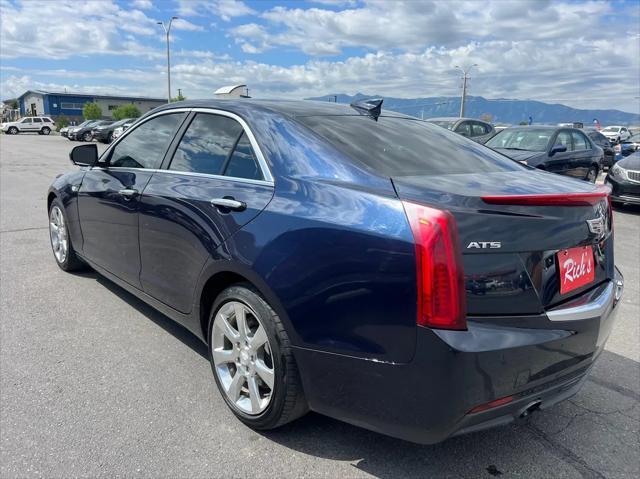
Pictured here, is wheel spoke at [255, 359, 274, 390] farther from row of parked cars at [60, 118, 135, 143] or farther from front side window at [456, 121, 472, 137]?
row of parked cars at [60, 118, 135, 143]

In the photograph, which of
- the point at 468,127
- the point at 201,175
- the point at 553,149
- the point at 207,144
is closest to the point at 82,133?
the point at 468,127

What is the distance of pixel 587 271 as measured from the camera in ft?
7.95

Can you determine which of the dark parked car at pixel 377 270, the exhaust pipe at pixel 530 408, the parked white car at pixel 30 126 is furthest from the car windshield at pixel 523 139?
the parked white car at pixel 30 126

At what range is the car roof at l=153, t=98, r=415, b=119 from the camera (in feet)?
9.71

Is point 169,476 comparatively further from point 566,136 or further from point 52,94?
point 52,94

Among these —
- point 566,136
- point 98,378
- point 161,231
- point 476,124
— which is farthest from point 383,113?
point 476,124

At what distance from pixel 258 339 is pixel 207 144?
1.31 m

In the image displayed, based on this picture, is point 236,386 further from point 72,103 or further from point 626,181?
point 72,103

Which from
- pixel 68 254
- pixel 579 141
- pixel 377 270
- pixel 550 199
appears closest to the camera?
pixel 377 270

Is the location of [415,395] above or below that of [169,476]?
above

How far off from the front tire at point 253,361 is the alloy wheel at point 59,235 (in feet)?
9.15

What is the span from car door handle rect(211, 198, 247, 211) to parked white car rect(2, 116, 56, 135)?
181ft

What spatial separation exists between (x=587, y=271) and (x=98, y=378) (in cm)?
280

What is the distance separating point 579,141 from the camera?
11234 millimetres
